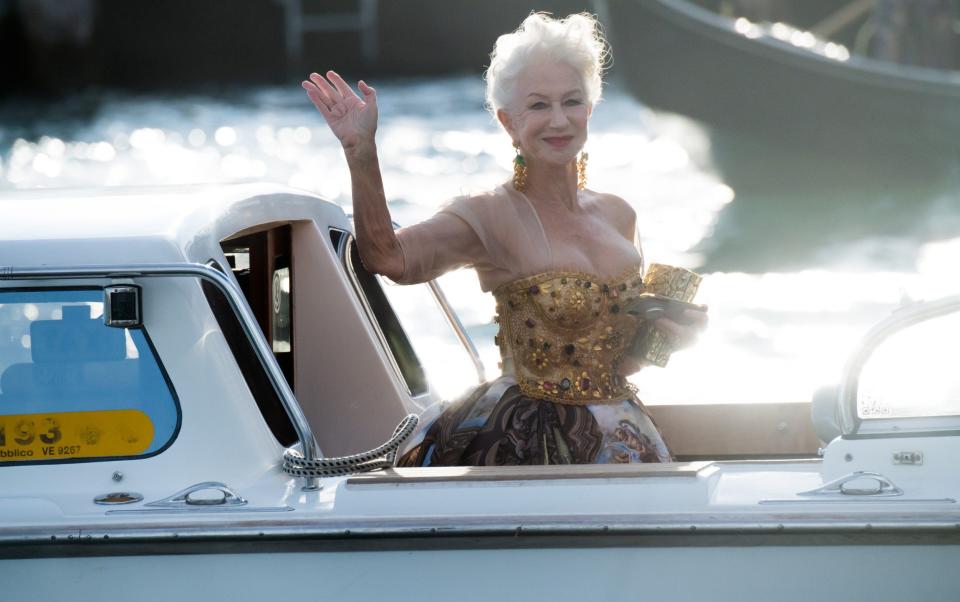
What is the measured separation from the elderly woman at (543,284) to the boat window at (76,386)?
2.00 feet

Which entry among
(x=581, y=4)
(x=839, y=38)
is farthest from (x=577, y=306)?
(x=581, y=4)

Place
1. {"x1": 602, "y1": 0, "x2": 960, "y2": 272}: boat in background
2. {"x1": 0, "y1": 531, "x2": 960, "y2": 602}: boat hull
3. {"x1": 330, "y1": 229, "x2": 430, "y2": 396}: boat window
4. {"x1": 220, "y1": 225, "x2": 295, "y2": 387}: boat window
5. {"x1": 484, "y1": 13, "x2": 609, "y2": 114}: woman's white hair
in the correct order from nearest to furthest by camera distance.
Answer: {"x1": 0, "y1": 531, "x2": 960, "y2": 602}: boat hull, {"x1": 484, "y1": 13, "x2": 609, "y2": 114}: woman's white hair, {"x1": 220, "y1": 225, "x2": 295, "y2": 387}: boat window, {"x1": 330, "y1": 229, "x2": 430, "y2": 396}: boat window, {"x1": 602, "y1": 0, "x2": 960, "y2": 272}: boat in background

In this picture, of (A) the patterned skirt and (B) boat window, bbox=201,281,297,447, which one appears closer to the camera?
(B) boat window, bbox=201,281,297,447

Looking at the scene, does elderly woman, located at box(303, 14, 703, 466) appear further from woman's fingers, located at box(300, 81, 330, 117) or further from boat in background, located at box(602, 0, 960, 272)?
boat in background, located at box(602, 0, 960, 272)

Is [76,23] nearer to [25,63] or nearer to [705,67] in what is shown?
[25,63]

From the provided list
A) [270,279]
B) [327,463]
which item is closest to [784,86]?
[270,279]

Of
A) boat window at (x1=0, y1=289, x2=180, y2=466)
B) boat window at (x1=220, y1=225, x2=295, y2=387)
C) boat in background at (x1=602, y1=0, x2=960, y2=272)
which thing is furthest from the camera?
boat in background at (x1=602, y1=0, x2=960, y2=272)

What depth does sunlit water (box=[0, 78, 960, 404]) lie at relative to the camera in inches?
457

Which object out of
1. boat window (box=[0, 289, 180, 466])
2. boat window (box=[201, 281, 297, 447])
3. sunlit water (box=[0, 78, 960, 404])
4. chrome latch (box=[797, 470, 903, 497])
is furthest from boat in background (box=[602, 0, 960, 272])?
boat window (box=[0, 289, 180, 466])

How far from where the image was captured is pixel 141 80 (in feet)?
144

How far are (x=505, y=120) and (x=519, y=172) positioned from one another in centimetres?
13

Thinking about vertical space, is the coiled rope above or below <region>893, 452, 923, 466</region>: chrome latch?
below

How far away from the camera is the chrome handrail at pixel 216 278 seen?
2.90m

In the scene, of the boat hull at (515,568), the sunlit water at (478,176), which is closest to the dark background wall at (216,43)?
the sunlit water at (478,176)
